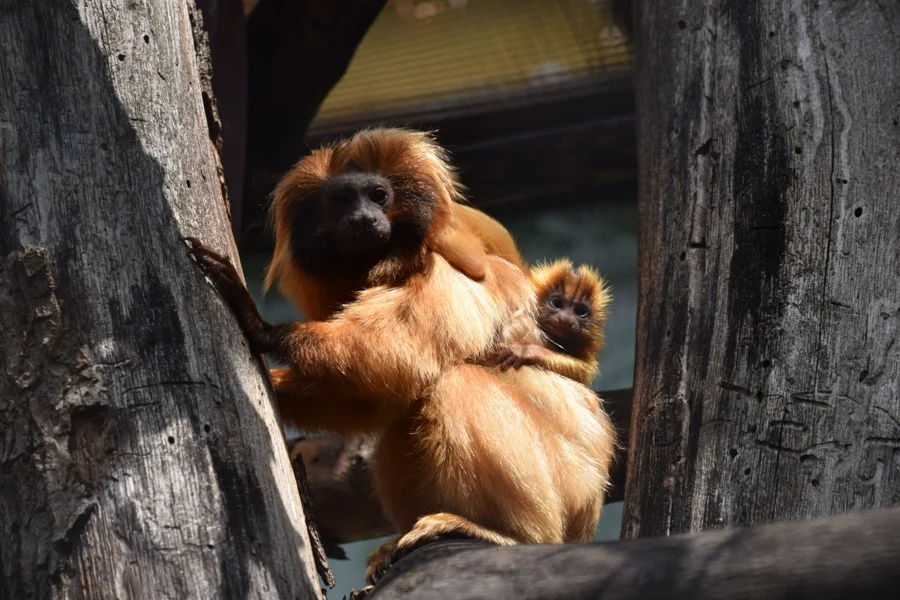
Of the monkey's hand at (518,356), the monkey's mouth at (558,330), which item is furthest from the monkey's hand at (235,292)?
the monkey's mouth at (558,330)

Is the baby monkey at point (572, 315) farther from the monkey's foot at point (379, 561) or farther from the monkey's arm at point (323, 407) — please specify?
the monkey's foot at point (379, 561)

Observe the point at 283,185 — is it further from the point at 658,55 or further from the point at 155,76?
the point at 658,55

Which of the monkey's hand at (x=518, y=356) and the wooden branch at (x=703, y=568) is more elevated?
the monkey's hand at (x=518, y=356)

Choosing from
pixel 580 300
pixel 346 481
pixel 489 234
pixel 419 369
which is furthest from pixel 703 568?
pixel 346 481

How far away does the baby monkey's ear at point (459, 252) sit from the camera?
4.74 metres

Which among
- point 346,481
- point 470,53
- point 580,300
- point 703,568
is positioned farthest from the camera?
point 470,53

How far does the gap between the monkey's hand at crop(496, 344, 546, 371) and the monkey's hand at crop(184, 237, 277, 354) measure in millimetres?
1311

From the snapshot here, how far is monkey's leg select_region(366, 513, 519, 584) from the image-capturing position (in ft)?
12.5

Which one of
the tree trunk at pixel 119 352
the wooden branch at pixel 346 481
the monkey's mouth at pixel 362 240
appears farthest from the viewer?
the wooden branch at pixel 346 481

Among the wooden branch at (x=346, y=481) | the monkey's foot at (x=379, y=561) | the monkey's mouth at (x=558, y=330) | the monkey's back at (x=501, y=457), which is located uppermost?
the monkey's mouth at (x=558, y=330)

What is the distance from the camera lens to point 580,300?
6082 millimetres

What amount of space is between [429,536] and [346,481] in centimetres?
315

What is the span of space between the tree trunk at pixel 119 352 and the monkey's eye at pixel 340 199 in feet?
3.66

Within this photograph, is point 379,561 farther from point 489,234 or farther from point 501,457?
point 489,234
